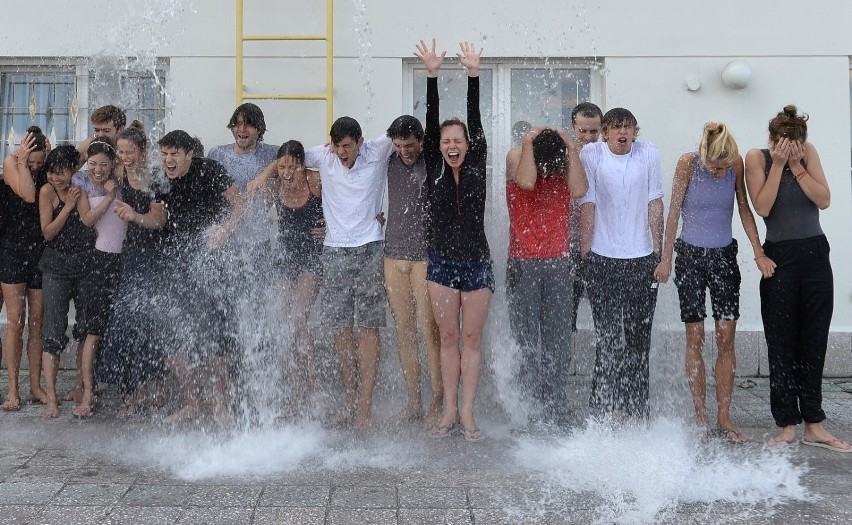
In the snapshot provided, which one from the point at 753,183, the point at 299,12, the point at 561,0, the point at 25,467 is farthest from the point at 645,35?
the point at 25,467

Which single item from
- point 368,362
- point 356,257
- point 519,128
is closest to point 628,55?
point 519,128

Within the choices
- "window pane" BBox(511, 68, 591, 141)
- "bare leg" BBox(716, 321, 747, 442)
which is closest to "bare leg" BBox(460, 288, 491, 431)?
"bare leg" BBox(716, 321, 747, 442)

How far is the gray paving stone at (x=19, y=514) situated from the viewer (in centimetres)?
328

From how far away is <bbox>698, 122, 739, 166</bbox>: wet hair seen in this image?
4484 mm

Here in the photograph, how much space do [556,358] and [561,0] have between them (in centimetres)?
331

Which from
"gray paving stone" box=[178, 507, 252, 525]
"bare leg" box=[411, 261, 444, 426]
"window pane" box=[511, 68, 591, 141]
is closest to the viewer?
"gray paving stone" box=[178, 507, 252, 525]

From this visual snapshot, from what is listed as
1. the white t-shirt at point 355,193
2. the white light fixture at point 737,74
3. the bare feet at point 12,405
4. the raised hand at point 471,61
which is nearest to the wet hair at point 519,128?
the white light fixture at point 737,74

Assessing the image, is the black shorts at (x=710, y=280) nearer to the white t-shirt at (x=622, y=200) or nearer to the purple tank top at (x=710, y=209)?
the purple tank top at (x=710, y=209)

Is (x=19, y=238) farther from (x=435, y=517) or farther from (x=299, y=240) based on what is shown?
(x=435, y=517)

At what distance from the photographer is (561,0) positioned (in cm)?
643

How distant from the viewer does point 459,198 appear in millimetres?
4562

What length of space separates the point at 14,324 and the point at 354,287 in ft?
8.15

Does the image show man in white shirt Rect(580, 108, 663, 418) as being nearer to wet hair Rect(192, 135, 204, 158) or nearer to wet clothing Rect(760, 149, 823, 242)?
wet clothing Rect(760, 149, 823, 242)

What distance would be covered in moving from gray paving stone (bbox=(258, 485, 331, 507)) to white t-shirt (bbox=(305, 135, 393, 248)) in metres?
1.67
